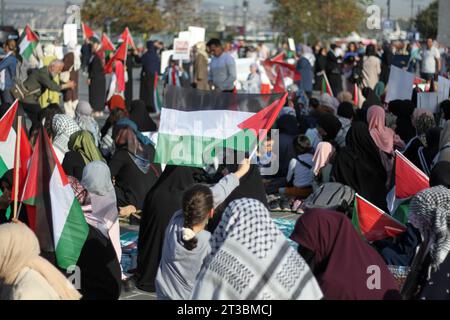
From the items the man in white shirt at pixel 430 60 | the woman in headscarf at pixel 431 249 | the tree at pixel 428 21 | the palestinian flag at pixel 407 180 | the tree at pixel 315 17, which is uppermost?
the woman in headscarf at pixel 431 249

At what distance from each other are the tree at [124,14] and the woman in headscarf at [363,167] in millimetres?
40591

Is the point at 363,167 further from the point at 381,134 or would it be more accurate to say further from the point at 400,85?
the point at 400,85

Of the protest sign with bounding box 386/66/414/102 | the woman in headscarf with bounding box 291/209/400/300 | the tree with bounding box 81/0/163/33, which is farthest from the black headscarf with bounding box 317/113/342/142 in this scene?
the tree with bounding box 81/0/163/33

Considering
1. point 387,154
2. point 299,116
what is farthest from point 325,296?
point 299,116

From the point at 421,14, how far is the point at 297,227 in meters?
66.2

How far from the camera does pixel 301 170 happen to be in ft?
35.0

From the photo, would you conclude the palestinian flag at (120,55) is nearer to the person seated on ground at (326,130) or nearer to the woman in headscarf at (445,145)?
the person seated on ground at (326,130)

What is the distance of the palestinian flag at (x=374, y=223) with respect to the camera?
20.4 ft

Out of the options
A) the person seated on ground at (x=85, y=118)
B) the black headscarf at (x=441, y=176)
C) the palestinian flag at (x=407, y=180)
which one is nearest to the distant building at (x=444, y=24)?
the person seated on ground at (x=85, y=118)

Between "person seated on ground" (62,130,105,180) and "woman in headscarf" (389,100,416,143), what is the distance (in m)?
4.12

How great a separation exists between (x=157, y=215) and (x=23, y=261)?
2930mm

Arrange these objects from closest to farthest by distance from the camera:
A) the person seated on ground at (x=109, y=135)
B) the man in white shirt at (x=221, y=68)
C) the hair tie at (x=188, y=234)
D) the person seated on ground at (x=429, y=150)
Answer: the hair tie at (x=188, y=234)
the person seated on ground at (x=429, y=150)
the person seated on ground at (x=109, y=135)
the man in white shirt at (x=221, y=68)

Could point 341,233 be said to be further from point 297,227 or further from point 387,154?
point 387,154

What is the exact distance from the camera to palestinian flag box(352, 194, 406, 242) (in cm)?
620
